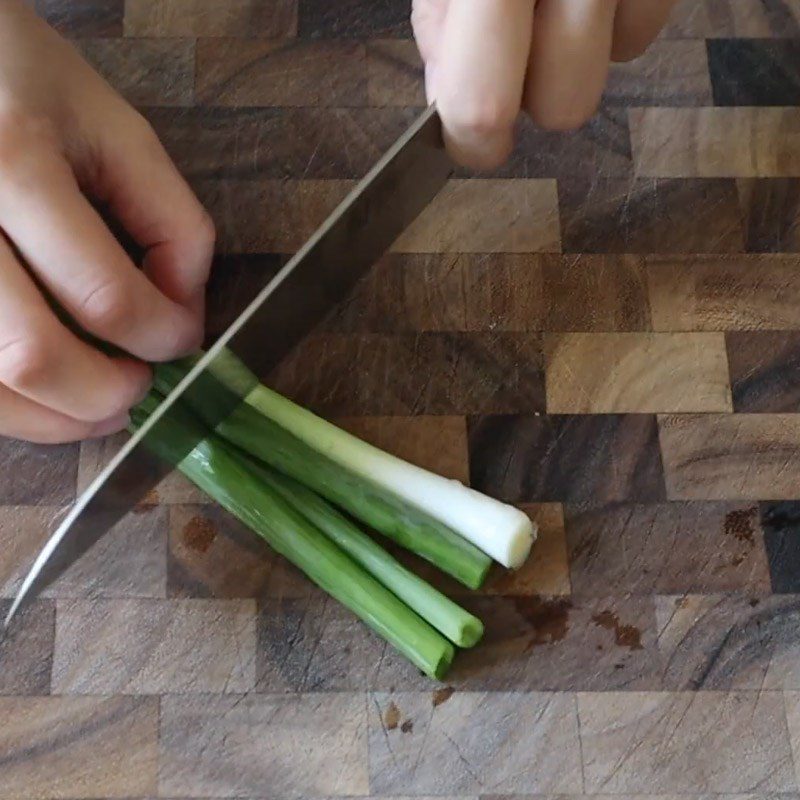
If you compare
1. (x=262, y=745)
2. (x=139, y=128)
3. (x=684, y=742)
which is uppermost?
(x=139, y=128)

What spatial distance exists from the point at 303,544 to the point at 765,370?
77cm

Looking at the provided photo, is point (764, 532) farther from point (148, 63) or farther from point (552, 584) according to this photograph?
point (148, 63)

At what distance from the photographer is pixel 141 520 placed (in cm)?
145

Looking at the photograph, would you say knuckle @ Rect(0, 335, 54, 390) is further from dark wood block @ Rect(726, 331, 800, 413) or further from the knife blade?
dark wood block @ Rect(726, 331, 800, 413)

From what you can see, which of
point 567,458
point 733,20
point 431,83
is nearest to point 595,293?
point 567,458

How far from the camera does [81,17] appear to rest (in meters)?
1.73

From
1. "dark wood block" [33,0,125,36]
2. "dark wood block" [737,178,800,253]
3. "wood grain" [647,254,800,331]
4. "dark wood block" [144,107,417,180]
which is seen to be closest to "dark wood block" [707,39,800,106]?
"dark wood block" [737,178,800,253]

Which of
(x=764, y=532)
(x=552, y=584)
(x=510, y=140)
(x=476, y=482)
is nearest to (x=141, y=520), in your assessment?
(x=476, y=482)

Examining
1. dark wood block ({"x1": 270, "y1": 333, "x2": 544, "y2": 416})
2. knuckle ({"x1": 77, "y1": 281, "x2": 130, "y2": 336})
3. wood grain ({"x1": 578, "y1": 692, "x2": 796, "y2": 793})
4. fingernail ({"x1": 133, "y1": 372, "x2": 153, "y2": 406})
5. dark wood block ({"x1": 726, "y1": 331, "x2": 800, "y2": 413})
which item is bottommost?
wood grain ({"x1": 578, "y1": 692, "x2": 796, "y2": 793})

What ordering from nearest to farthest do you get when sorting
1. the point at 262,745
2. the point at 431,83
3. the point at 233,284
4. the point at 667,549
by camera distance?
the point at 431,83
the point at 262,745
the point at 667,549
the point at 233,284

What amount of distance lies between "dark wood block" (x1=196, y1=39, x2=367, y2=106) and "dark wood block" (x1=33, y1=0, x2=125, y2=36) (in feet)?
0.53

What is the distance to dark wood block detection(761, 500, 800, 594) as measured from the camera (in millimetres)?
1456

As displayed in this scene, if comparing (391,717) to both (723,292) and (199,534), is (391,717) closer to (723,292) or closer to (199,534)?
(199,534)

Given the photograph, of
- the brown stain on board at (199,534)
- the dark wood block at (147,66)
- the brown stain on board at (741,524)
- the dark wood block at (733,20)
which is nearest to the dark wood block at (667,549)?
the brown stain on board at (741,524)
